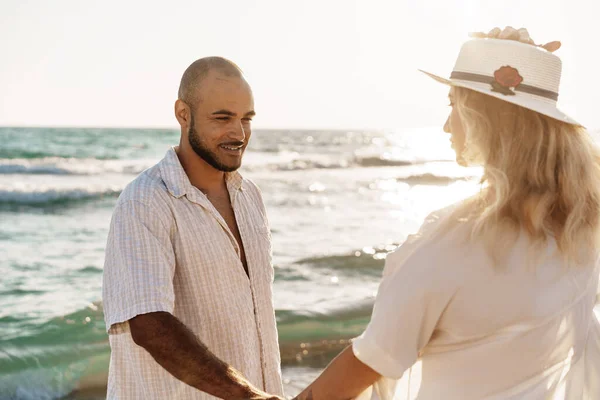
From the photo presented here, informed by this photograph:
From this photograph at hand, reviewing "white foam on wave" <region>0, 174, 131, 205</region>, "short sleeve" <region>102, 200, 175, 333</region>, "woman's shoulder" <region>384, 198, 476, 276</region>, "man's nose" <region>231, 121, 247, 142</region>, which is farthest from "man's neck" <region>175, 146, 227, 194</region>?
"white foam on wave" <region>0, 174, 131, 205</region>

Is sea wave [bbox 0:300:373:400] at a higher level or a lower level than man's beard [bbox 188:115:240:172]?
lower

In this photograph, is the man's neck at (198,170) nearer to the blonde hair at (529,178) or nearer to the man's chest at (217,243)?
the man's chest at (217,243)

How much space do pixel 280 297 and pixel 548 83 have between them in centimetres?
726

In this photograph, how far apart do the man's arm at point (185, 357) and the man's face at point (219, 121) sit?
2.46 feet

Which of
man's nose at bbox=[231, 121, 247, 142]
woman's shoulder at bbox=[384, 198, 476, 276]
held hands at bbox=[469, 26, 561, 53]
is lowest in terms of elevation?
woman's shoulder at bbox=[384, 198, 476, 276]

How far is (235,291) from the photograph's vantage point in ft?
9.32

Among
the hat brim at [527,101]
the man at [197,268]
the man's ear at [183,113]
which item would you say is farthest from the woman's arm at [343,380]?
the man's ear at [183,113]

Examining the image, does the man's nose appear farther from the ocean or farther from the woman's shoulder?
the woman's shoulder

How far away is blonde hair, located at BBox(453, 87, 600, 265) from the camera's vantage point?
5.89 ft

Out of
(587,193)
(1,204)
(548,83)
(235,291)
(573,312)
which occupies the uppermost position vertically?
(548,83)

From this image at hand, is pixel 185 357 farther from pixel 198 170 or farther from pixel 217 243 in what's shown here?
pixel 198 170

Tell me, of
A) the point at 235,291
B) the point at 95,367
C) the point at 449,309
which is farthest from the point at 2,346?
the point at 449,309

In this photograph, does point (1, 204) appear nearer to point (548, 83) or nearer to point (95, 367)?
point (95, 367)

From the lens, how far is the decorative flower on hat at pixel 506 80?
1.87 metres
